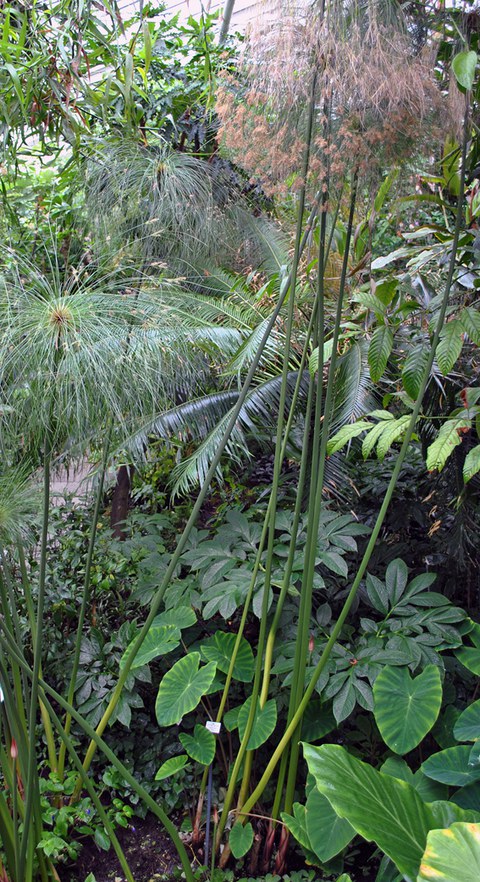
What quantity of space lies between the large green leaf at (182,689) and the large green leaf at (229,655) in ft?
0.33

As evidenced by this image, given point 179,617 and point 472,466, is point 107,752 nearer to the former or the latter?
point 179,617

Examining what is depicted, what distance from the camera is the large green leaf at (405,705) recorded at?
2199mm

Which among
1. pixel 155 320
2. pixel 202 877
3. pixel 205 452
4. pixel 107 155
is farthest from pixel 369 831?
pixel 107 155

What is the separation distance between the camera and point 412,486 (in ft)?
12.2

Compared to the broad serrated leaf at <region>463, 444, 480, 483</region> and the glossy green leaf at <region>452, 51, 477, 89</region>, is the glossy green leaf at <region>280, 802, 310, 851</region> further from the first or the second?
the glossy green leaf at <region>452, 51, 477, 89</region>

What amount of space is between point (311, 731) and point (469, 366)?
1572mm

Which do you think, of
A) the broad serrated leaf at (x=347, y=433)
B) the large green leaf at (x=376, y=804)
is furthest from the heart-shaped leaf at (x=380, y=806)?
the broad serrated leaf at (x=347, y=433)

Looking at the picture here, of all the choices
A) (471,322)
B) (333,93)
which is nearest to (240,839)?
(471,322)

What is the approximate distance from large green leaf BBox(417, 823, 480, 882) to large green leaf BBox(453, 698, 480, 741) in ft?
1.95

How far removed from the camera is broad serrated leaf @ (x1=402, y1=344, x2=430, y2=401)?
2.35 meters

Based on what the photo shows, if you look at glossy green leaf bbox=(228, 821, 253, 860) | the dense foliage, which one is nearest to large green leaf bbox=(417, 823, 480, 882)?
the dense foliage

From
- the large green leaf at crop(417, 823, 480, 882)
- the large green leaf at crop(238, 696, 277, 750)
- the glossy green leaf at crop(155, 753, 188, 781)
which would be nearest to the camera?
the large green leaf at crop(417, 823, 480, 882)

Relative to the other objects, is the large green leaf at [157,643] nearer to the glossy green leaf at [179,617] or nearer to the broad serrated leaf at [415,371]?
the glossy green leaf at [179,617]

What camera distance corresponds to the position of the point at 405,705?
2.26 meters
